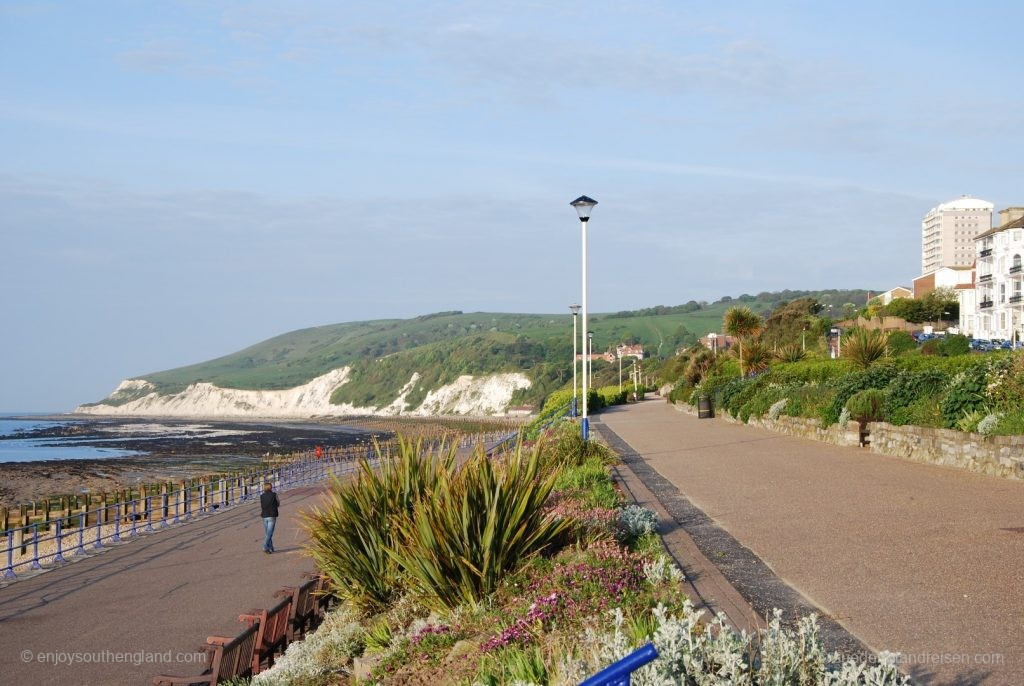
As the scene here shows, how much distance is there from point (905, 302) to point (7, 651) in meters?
64.7

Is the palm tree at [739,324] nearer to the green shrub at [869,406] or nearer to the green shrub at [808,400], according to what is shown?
the green shrub at [808,400]

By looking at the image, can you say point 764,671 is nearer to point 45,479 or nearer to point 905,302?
point 45,479

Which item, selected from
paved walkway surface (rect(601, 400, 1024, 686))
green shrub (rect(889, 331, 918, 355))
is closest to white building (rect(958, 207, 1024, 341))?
green shrub (rect(889, 331, 918, 355))

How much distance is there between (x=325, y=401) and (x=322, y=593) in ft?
529

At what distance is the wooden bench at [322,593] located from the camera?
30.9 ft

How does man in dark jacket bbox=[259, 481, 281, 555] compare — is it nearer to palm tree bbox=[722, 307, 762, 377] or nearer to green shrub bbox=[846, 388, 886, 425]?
green shrub bbox=[846, 388, 886, 425]

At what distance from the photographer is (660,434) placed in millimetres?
27406

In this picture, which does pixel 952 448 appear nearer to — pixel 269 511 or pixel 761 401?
pixel 269 511

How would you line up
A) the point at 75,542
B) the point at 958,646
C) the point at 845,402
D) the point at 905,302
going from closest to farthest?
the point at 958,646 → the point at 845,402 → the point at 75,542 → the point at 905,302

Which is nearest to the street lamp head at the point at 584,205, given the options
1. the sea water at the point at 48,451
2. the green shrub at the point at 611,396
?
the green shrub at the point at 611,396

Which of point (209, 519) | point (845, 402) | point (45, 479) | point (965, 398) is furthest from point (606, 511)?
point (45, 479)

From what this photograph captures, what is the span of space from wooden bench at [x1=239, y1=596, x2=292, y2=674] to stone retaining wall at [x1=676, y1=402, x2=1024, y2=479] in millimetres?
9883

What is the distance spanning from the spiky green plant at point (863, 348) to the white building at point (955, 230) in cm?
13829

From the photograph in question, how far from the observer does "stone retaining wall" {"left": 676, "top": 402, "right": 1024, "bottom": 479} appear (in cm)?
1308
